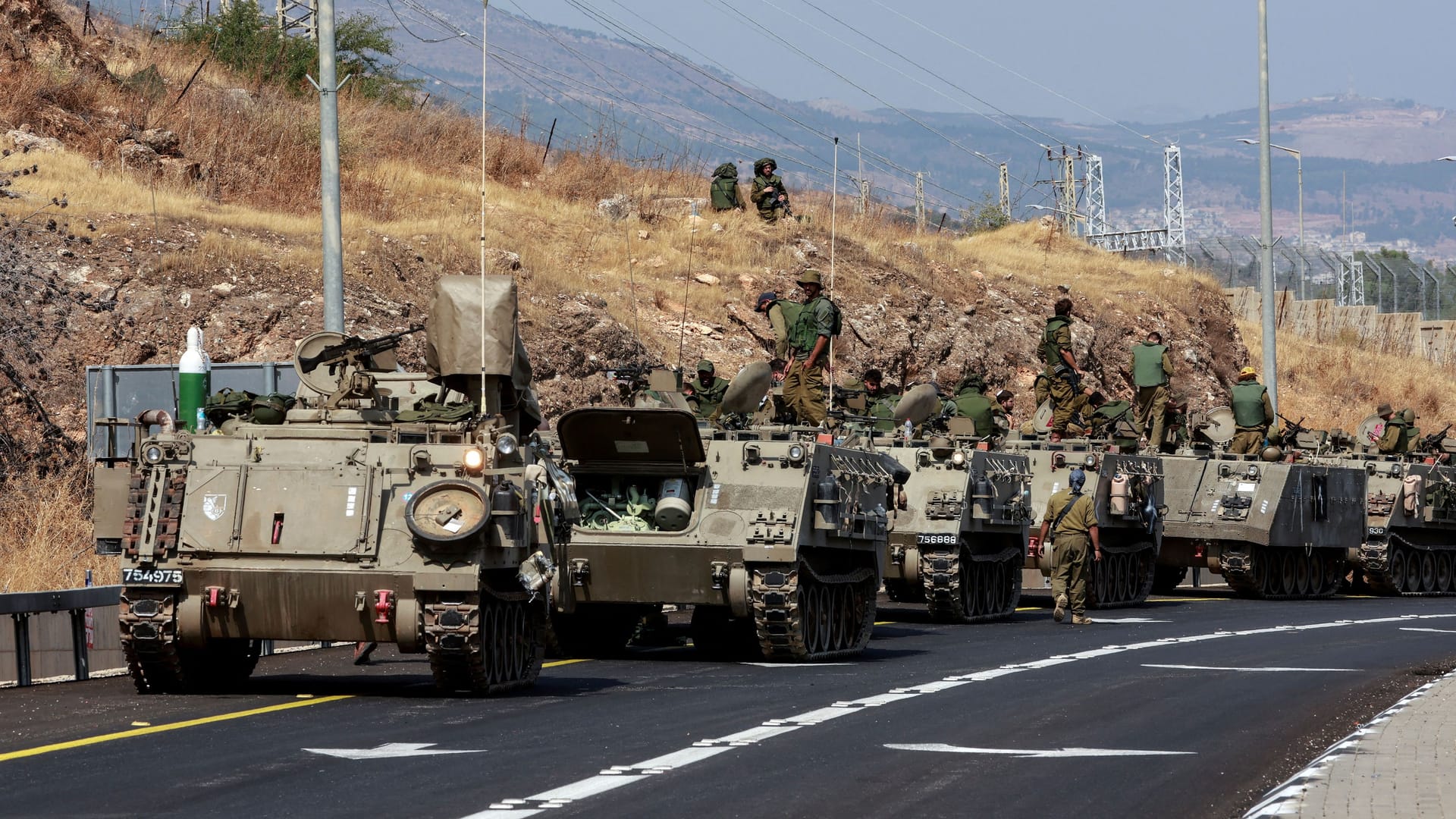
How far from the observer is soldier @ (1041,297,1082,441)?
97.6 feet

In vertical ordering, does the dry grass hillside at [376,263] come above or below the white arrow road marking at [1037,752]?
above

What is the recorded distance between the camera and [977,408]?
27.3 m

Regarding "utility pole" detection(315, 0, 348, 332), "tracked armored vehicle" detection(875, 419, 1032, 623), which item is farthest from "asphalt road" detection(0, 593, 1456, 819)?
"tracked armored vehicle" detection(875, 419, 1032, 623)

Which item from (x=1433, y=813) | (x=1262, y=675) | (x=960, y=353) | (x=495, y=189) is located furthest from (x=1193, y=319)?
(x=1433, y=813)

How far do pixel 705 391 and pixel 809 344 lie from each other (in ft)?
3.79

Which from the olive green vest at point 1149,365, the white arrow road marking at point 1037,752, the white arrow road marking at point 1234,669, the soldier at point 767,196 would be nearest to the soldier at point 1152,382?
the olive green vest at point 1149,365

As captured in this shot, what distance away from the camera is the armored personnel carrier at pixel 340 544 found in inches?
552

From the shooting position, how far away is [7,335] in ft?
83.9

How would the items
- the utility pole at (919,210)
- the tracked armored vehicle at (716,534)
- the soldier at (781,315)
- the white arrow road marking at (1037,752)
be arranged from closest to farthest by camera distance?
1. the white arrow road marking at (1037,752)
2. the tracked armored vehicle at (716,534)
3. the soldier at (781,315)
4. the utility pole at (919,210)

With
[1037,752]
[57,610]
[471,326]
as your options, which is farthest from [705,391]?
[1037,752]

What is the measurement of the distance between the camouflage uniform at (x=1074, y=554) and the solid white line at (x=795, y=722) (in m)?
1.80

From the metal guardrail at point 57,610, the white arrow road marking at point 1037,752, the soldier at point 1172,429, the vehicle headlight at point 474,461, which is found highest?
the soldier at point 1172,429

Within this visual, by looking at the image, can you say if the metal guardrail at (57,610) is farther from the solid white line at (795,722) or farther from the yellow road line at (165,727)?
the solid white line at (795,722)

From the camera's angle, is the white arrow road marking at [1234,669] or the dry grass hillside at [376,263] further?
the dry grass hillside at [376,263]
